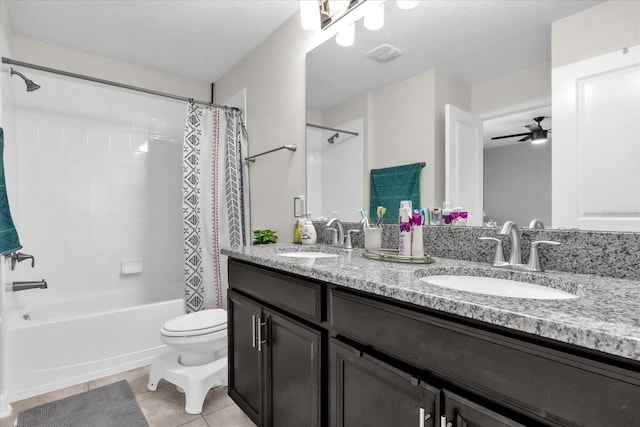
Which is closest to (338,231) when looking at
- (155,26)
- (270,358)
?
(270,358)

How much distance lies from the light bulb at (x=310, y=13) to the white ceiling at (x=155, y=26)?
265 millimetres

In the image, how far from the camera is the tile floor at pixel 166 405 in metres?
1.59

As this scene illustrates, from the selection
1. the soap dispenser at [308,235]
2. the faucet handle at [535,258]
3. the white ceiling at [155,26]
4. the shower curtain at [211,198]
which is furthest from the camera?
the shower curtain at [211,198]

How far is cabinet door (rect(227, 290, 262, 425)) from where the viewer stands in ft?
4.41

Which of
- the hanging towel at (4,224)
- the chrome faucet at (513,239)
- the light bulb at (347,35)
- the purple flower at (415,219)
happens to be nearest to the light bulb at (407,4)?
the light bulb at (347,35)

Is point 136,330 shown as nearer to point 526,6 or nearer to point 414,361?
point 414,361

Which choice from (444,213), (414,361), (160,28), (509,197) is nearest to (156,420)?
(414,361)

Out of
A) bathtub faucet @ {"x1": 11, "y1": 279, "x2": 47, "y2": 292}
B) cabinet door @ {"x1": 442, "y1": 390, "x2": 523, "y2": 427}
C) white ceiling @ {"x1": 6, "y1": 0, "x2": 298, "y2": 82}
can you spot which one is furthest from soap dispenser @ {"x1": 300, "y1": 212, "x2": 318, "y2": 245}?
bathtub faucet @ {"x1": 11, "y1": 279, "x2": 47, "y2": 292}

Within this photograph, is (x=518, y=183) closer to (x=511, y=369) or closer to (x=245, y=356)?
(x=511, y=369)

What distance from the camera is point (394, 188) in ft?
4.80

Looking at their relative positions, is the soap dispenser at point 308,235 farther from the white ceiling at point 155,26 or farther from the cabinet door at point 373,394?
the white ceiling at point 155,26

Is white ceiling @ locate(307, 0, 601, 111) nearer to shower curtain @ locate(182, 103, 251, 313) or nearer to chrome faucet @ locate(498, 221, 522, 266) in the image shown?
chrome faucet @ locate(498, 221, 522, 266)

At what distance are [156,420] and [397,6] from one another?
2.29 m

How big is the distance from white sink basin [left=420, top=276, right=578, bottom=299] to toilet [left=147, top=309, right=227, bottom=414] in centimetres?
131
